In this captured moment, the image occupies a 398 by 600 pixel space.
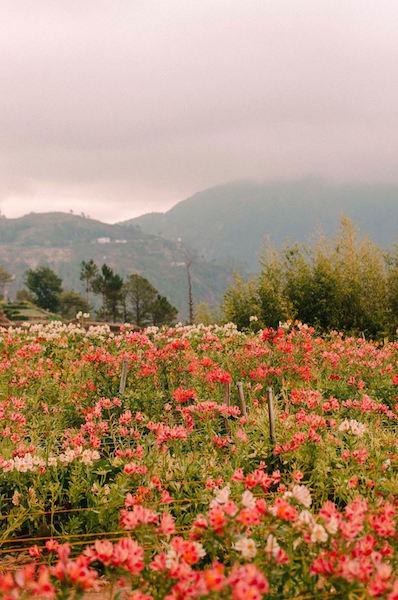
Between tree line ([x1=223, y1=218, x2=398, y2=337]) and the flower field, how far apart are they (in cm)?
826

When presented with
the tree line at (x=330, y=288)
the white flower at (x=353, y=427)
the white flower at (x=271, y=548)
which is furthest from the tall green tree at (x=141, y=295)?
the white flower at (x=271, y=548)

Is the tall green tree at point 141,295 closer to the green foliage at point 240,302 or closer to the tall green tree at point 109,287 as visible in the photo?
the tall green tree at point 109,287

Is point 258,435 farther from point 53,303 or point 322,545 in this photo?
point 53,303

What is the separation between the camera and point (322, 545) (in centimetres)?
275

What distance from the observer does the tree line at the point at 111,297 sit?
2242 inches

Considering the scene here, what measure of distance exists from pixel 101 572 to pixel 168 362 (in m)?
4.13

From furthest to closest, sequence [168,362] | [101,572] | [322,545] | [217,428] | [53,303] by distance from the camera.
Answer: [53,303] < [168,362] < [217,428] < [101,572] < [322,545]

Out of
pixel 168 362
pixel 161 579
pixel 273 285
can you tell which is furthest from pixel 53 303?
pixel 161 579

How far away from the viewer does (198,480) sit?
5059 mm

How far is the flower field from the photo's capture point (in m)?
2.49

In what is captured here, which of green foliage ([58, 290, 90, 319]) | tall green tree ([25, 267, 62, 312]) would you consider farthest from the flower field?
green foliage ([58, 290, 90, 319])

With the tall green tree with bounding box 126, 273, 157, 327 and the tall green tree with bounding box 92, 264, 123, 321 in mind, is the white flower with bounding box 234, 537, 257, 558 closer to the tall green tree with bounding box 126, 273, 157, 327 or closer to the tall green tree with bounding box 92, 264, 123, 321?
the tall green tree with bounding box 92, 264, 123, 321

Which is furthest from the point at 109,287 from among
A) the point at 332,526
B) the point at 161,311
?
the point at 332,526

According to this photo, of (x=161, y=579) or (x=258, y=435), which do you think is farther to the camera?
(x=258, y=435)
